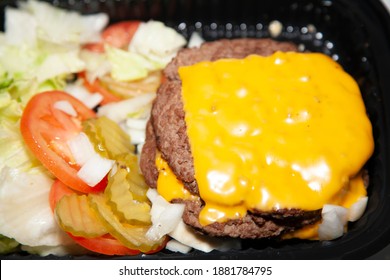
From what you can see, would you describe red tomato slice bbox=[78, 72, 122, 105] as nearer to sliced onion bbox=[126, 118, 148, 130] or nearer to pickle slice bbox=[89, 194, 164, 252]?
sliced onion bbox=[126, 118, 148, 130]

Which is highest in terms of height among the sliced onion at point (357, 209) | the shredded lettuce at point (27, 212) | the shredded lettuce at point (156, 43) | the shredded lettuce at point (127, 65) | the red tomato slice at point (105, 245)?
the sliced onion at point (357, 209)

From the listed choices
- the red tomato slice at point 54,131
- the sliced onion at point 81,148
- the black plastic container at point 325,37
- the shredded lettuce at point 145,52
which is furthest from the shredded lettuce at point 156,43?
the sliced onion at point 81,148

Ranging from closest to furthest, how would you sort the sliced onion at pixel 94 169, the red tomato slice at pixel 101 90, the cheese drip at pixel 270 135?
the cheese drip at pixel 270 135
the sliced onion at pixel 94 169
the red tomato slice at pixel 101 90

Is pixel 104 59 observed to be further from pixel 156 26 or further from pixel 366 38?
pixel 366 38

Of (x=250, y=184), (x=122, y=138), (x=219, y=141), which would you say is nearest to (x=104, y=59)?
(x=122, y=138)

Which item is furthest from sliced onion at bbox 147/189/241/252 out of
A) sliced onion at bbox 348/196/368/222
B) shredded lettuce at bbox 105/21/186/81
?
shredded lettuce at bbox 105/21/186/81

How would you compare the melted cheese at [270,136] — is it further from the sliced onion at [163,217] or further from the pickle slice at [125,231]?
the pickle slice at [125,231]

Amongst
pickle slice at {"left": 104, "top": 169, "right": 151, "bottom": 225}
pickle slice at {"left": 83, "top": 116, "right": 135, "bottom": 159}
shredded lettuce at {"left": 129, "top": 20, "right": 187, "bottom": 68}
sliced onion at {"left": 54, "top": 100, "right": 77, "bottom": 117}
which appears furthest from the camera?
shredded lettuce at {"left": 129, "top": 20, "right": 187, "bottom": 68}

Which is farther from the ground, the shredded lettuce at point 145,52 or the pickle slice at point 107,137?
the shredded lettuce at point 145,52
